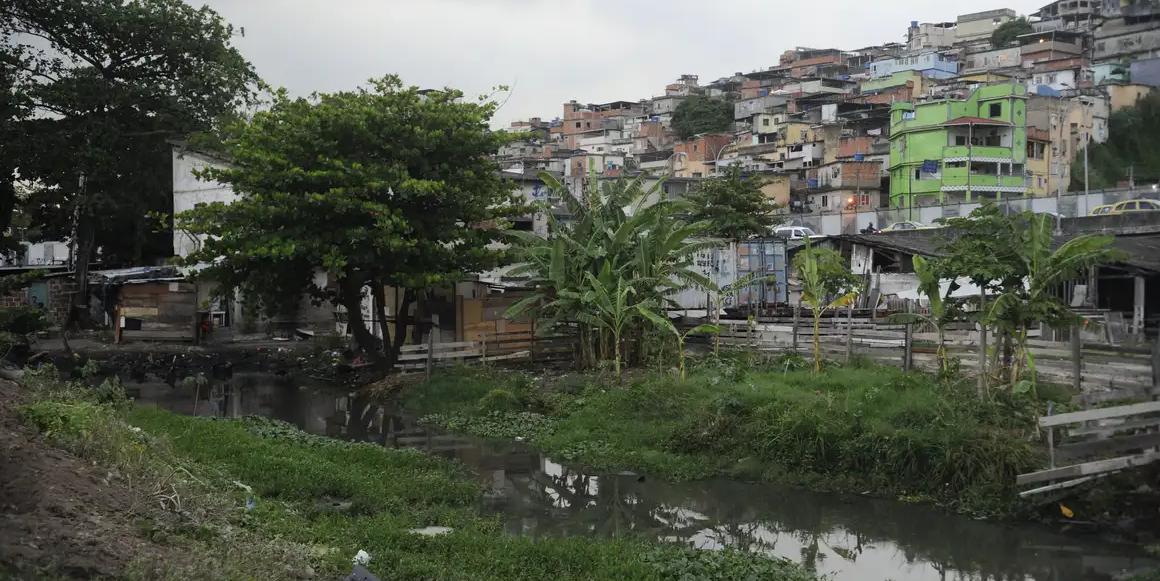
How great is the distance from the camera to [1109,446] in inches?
427

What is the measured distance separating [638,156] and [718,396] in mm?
55391

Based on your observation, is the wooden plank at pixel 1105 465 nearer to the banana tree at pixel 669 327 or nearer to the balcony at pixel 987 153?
the banana tree at pixel 669 327

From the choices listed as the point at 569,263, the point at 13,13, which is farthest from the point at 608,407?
the point at 13,13

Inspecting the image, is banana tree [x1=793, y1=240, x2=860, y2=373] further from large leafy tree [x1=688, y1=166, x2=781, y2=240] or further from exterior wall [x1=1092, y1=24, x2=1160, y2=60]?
exterior wall [x1=1092, y1=24, x2=1160, y2=60]

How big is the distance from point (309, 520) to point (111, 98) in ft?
80.5

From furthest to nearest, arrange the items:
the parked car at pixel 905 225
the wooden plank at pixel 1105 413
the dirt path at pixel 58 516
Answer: the parked car at pixel 905 225 < the wooden plank at pixel 1105 413 < the dirt path at pixel 58 516

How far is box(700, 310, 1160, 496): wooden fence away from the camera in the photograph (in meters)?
10.7

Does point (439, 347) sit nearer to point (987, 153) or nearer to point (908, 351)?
point (908, 351)

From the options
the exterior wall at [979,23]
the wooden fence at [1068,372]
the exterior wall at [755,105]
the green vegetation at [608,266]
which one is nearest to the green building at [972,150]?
the exterior wall at [755,105]

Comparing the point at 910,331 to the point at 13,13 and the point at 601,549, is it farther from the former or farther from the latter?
the point at 13,13

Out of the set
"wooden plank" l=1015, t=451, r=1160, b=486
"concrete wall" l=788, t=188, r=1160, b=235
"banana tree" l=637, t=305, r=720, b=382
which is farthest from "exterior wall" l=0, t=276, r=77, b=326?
"wooden plank" l=1015, t=451, r=1160, b=486

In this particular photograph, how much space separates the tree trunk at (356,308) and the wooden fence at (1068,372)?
26.5ft

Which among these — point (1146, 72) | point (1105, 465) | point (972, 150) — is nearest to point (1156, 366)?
point (1105, 465)

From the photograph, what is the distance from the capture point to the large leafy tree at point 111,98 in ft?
97.1
